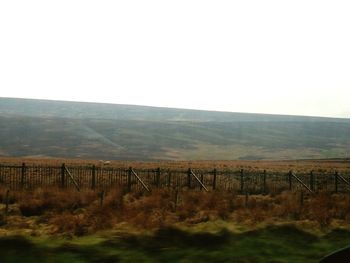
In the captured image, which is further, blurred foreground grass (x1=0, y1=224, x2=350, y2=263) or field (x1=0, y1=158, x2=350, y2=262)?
field (x1=0, y1=158, x2=350, y2=262)

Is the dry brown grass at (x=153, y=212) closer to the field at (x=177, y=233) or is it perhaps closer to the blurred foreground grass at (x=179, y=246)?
the field at (x=177, y=233)

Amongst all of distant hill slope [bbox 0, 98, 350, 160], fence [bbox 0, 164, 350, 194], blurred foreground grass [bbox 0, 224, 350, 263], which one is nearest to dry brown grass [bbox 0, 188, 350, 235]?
blurred foreground grass [bbox 0, 224, 350, 263]

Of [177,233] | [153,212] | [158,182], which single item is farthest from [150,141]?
[177,233]

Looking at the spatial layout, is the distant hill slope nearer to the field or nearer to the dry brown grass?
the dry brown grass

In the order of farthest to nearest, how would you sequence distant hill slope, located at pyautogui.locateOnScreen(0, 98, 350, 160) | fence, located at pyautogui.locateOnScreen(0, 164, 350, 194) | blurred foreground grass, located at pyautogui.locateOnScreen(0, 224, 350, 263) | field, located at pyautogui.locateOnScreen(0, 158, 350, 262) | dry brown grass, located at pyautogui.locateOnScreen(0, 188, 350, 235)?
distant hill slope, located at pyautogui.locateOnScreen(0, 98, 350, 160) → fence, located at pyautogui.locateOnScreen(0, 164, 350, 194) → dry brown grass, located at pyautogui.locateOnScreen(0, 188, 350, 235) → field, located at pyautogui.locateOnScreen(0, 158, 350, 262) → blurred foreground grass, located at pyautogui.locateOnScreen(0, 224, 350, 263)

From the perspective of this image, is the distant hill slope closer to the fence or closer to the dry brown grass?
the fence

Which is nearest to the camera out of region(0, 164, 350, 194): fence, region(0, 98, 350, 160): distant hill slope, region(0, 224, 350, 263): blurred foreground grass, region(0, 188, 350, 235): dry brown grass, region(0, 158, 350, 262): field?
region(0, 224, 350, 263): blurred foreground grass

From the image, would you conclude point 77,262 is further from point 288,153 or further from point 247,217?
point 288,153

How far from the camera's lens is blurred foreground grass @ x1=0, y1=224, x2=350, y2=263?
344 inches

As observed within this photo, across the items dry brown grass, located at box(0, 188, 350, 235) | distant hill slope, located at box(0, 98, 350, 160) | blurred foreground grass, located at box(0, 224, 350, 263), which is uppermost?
blurred foreground grass, located at box(0, 224, 350, 263)

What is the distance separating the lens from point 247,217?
13188 millimetres

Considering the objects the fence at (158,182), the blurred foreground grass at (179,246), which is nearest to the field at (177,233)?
the blurred foreground grass at (179,246)

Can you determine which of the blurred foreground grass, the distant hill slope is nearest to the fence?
the blurred foreground grass

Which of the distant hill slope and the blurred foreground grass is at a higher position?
the blurred foreground grass
